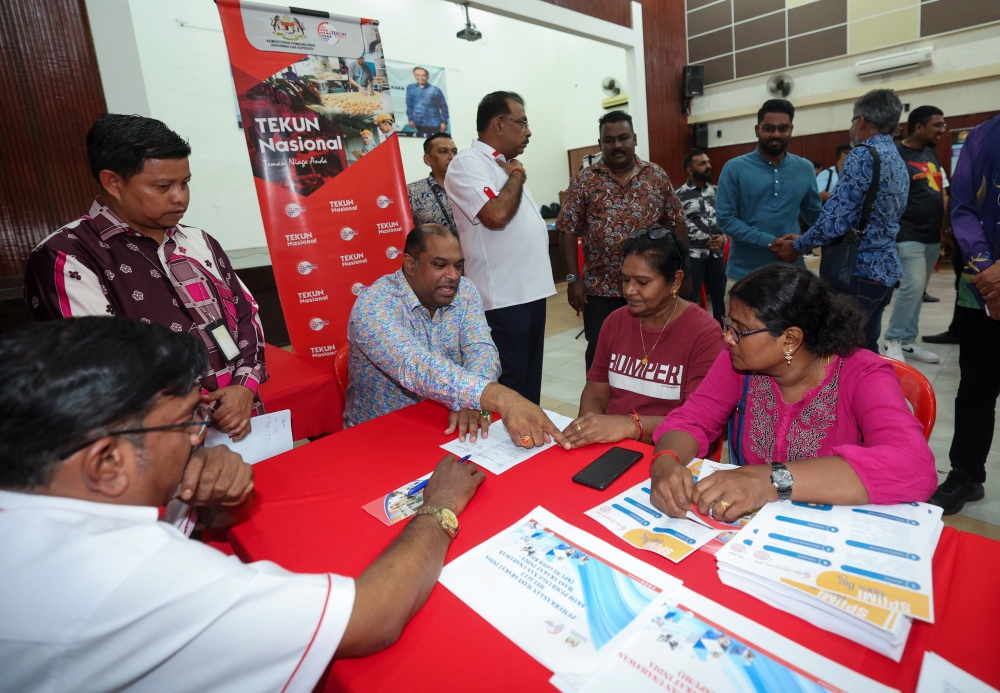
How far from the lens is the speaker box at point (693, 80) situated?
8.54 metres

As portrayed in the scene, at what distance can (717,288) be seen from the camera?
15.5 ft

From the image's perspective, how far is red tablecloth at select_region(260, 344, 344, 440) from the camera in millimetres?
2176

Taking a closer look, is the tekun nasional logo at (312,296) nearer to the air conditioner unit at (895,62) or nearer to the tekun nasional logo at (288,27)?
the tekun nasional logo at (288,27)

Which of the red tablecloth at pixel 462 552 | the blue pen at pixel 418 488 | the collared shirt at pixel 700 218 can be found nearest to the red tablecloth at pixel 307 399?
the red tablecloth at pixel 462 552

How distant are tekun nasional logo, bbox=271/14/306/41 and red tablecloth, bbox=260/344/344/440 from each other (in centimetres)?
180

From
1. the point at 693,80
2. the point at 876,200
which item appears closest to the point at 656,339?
the point at 876,200

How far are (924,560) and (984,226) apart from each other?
1717 millimetres

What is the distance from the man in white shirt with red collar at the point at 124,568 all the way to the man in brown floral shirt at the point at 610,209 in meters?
2.40

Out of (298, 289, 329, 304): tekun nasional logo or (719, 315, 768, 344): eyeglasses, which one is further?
(298, 289, 329, 304): tekun nasional logo

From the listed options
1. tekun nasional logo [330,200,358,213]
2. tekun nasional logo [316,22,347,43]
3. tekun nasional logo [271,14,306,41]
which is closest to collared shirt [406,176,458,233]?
tekun nasional logo [330,200,358,213]

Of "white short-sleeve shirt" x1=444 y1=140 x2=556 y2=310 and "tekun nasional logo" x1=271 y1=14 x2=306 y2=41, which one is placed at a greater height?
"tekun nasional logo" x1=271 y1=14 x2=306 y2=41

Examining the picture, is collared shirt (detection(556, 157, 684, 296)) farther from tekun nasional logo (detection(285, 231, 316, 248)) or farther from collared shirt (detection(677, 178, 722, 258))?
tekun nasional logo (detection(285, 231, 316, 248))

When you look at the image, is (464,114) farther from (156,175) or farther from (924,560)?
(924,560)

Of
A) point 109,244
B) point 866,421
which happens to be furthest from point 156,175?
point 866,421
